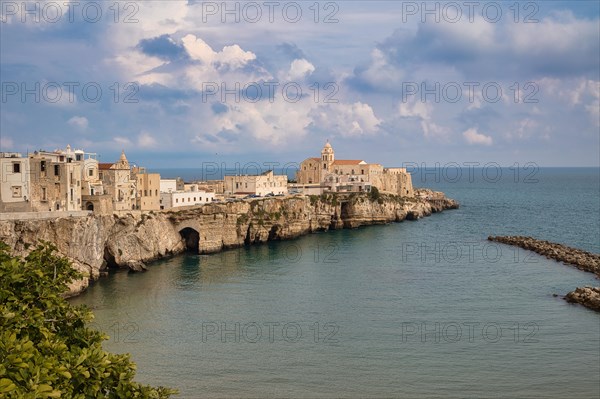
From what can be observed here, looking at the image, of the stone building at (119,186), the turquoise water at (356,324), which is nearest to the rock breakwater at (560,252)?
the turquoise water at (356,324)

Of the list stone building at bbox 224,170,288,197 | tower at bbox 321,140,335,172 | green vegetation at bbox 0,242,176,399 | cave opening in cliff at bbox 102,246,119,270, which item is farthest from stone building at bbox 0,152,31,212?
tower at bbox 321,140,335,172

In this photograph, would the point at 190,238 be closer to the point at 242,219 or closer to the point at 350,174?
the point at 242,219

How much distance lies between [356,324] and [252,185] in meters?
49.1

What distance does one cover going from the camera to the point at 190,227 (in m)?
62.2

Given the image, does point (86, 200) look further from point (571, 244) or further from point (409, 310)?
point (571, 244)

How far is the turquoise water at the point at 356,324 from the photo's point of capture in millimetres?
26359

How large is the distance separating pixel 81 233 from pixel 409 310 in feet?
82.0

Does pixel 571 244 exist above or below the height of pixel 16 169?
below


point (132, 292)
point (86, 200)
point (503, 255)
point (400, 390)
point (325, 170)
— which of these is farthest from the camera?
point (325, 170)

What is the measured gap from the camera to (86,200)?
54.1 metres

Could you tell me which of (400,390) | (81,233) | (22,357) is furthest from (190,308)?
(22,357)

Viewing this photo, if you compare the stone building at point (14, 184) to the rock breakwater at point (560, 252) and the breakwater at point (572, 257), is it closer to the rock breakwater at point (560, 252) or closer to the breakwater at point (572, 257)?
the breakwater at point (572, 257)

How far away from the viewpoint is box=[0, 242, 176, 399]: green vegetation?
33.1 ft

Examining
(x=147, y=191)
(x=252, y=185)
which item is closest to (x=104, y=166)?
(x=147, y=191)
